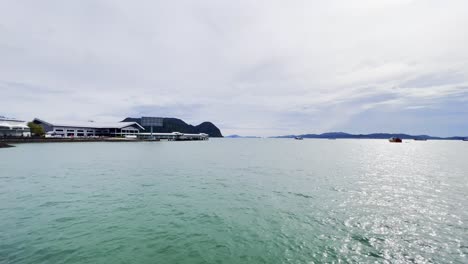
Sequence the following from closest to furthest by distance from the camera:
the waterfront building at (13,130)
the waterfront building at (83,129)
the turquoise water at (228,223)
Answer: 1. the turquoise water at (228,223)
2. the waterfront building at (13,130)
3. the waterfront building at (83,129)

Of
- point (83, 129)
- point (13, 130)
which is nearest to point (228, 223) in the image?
point (13, 130)

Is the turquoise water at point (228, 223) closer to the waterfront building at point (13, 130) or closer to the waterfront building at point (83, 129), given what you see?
the waterfront building at point (13, 130)

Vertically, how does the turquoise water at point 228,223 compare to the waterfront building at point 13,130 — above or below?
below

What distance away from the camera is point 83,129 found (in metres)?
152

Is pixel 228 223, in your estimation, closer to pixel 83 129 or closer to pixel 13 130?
pixel 13 130

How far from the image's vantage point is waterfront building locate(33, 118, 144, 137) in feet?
466

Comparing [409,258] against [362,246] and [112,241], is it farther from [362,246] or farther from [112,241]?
[112,241]

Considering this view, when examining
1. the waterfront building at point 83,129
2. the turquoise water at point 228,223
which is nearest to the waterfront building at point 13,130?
the waterfront building at point 83,129

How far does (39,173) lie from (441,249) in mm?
43916

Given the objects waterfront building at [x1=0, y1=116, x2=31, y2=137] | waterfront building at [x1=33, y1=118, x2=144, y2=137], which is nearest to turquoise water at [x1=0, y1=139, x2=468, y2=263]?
waterfront building at [x1=0, y1=116, x2=31, y2=137]

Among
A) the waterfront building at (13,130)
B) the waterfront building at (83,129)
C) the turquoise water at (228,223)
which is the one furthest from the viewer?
the waterfront building at (83,129)

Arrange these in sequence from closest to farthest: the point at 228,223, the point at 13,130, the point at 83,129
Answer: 1. the point at 228,223
2. the point at 13,130
3. the point at 83,129

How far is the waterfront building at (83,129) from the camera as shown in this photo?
141900mm

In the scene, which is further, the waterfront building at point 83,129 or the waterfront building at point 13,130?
the waterfront building at point 83,129
